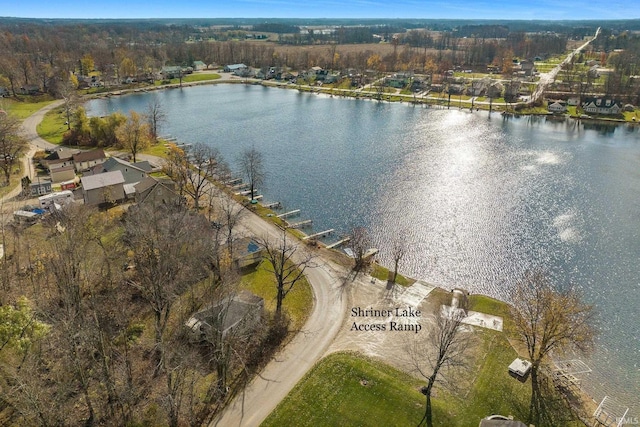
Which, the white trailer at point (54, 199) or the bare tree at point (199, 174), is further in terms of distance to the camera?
the bare tree at point (199, 174)

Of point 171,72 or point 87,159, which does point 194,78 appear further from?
point 87,159

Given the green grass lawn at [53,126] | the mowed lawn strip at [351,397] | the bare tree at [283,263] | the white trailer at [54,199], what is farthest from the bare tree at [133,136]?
the mowed lawn strip at [351,397]

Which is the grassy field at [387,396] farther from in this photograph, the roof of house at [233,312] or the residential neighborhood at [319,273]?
the roof of house at [233,312]

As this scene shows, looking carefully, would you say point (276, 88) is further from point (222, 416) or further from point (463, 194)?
point (222, 416)

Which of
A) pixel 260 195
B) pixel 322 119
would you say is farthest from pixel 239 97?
pixel 260 195

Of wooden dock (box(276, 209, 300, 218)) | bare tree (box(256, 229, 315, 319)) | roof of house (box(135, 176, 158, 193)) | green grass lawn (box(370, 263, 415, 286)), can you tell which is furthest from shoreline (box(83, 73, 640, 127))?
roof of house (box(135, 176, 158, 193))

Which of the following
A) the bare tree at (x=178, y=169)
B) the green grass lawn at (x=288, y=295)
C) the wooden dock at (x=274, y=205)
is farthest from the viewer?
the wooden dock at (x=274, y=205)

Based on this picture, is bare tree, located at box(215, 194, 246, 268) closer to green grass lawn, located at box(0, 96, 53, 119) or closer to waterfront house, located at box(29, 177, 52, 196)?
waterfront house, located at box(29, 177, 52, 196)

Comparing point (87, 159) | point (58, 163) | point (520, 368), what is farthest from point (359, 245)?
point (58, 163)
